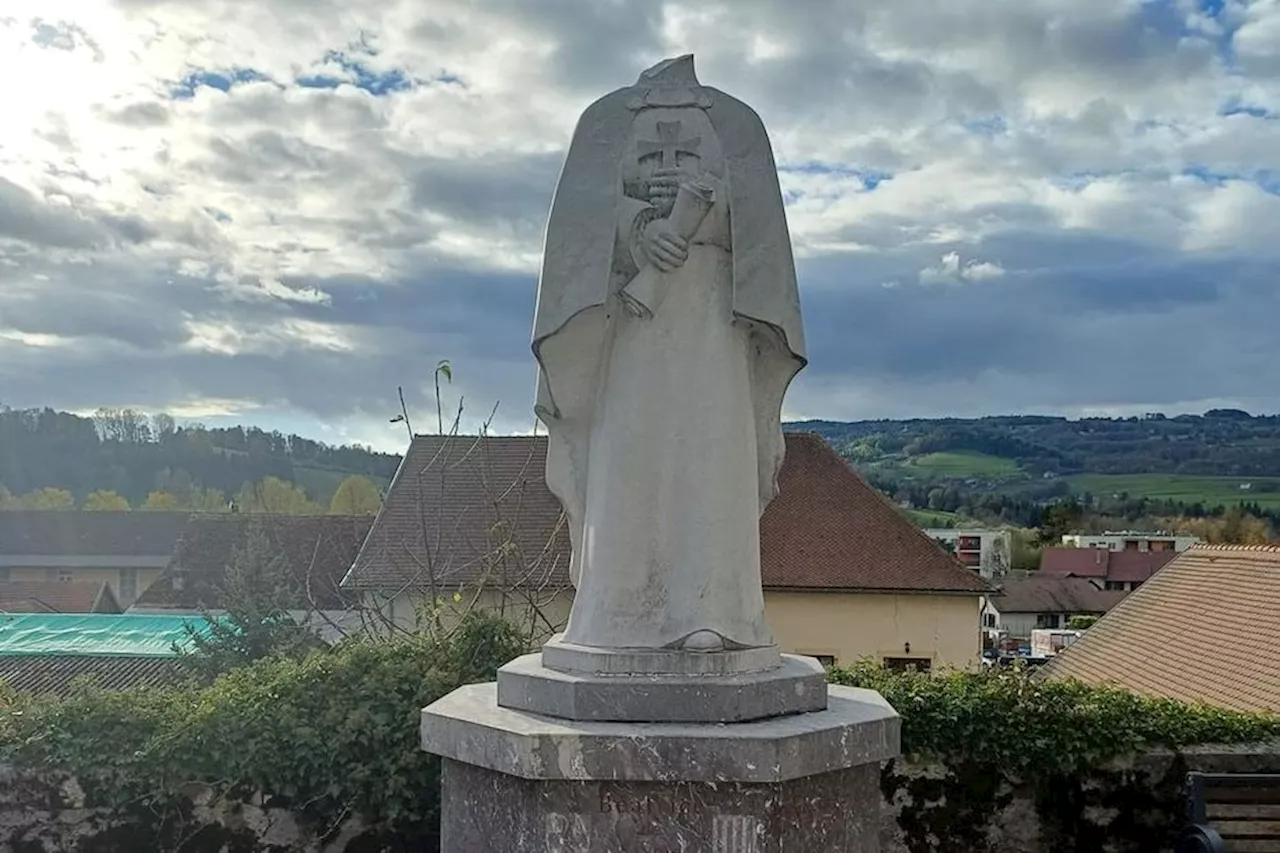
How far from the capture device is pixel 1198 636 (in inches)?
541

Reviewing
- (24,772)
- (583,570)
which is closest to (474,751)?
(583,570)

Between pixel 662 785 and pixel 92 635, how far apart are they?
1944 cm

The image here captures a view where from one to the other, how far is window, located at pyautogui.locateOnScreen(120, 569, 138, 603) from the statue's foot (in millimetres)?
55272

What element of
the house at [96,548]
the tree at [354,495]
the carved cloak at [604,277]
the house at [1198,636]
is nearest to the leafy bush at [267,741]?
the carved cloak at [604,277]

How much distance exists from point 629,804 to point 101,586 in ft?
149

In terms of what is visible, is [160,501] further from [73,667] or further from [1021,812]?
[1021,812]

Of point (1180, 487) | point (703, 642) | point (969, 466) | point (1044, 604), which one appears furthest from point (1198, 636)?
point (1180, 487)

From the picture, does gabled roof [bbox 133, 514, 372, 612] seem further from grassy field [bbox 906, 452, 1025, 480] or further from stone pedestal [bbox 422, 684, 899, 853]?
grassy field [bbox 906, 452, 1025, 480]

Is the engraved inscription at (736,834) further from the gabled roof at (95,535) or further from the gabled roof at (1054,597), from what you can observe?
the gabled roof at (95,535)

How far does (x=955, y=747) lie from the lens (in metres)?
6.41

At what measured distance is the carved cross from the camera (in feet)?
13.4

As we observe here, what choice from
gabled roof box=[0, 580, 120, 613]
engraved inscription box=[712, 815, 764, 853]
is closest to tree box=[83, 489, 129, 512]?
gabled roof box=[0, 580, 120, 613]

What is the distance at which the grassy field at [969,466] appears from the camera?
2276 inches

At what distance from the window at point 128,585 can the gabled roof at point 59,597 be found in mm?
10044
